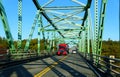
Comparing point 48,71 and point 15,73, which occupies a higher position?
point 15,73

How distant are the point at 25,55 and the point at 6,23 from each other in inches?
333

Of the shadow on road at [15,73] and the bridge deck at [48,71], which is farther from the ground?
the shadow on road at [15,73]

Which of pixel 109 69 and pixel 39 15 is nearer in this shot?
pixel 109 69

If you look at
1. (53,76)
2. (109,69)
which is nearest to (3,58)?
(53,76)

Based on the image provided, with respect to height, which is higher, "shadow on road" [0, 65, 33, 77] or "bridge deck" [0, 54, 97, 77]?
"shadow on road" [0, 65, 33, 77]

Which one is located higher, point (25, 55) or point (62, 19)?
point (62, 19)

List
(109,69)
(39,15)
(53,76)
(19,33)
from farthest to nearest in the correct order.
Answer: (39,15) < (19,33) < (53,76) < (109,69)

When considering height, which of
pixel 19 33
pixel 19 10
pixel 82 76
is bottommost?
pixel 82 76

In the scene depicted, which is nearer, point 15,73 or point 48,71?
point 15,73

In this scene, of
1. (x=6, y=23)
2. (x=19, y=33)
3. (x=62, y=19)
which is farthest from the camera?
(x=62, y=19)

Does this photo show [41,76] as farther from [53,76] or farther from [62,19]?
[62,19]

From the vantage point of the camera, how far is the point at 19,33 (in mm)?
33188

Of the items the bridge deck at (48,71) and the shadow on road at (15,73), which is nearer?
the shadow on road at (15,73)

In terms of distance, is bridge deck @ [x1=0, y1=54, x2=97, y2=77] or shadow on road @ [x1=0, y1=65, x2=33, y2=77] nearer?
shadow on road @ [x1=0, y1=65, x2=33, y2=77]
